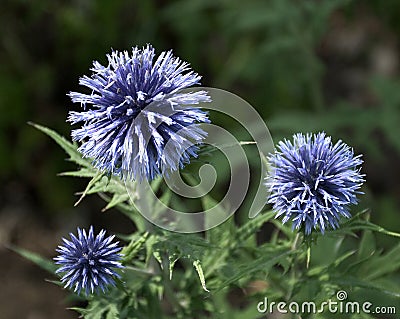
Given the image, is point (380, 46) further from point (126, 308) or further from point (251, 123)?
point (126, 308)

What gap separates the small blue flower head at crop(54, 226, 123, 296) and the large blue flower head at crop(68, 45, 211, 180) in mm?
191

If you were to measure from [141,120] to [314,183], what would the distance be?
1.45 feet

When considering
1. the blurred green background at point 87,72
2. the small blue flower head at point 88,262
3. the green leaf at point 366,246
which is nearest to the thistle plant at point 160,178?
the small blue flower head at point 88,262

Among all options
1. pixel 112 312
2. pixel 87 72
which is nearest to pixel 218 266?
pixel 112 312

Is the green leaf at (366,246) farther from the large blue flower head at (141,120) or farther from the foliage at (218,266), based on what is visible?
the large blue flower head at (141,120)

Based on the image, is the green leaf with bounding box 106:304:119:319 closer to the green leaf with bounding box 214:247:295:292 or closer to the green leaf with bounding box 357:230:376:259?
the green leaf with bounding box 214:247:295:292

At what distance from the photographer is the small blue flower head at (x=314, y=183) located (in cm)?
150

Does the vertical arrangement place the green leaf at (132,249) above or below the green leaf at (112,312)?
above

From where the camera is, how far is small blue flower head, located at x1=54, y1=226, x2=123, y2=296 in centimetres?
154

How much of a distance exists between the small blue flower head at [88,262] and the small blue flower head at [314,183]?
414 millimetres

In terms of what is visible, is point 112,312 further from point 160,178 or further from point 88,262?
point 160,178

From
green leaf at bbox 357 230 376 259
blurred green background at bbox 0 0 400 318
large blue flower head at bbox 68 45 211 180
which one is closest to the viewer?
Answer: large blue flower head at bbox 68 45 211 180

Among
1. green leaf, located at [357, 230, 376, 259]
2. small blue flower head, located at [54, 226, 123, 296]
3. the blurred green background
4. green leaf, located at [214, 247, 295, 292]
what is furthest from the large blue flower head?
the blurred green background

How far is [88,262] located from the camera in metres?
1.54
